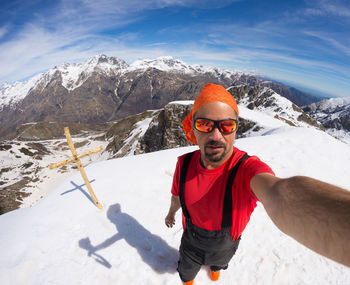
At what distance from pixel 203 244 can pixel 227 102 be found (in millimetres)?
2516

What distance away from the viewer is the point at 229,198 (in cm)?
235

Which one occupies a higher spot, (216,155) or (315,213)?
(315,213)

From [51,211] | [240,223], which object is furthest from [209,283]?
[51,211]

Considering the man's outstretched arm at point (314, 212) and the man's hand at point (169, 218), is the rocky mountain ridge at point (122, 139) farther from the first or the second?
the man's outstretched arm at point (314, 212)

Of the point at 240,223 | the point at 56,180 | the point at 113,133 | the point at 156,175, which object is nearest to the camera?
the point at 240,223

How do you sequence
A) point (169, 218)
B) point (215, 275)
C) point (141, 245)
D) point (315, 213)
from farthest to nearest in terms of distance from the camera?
point (141, 245) < point (169, 218) < point (215, 275) < point (315, 213)

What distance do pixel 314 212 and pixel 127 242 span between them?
4761mm

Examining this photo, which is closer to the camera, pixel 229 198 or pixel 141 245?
pixel 229 198

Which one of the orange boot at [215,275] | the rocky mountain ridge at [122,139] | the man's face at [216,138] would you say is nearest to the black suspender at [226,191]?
the man's face at [216,138]

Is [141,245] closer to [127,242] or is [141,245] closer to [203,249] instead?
[127,242]

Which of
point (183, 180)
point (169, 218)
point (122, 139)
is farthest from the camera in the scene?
point (122, 139)

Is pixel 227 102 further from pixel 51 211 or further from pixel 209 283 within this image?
pixel 51 211

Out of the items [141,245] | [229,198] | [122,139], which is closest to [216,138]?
[229,198]

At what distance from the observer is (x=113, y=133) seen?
3324 inches
